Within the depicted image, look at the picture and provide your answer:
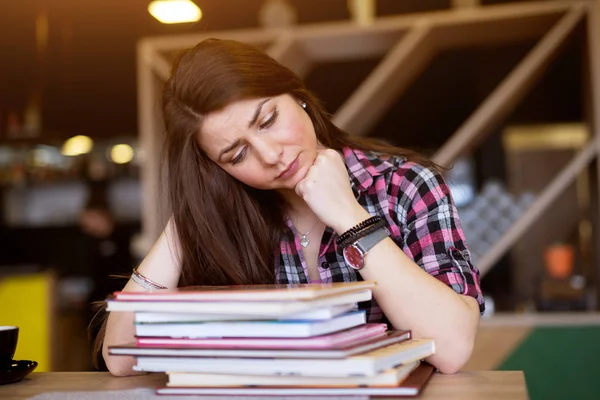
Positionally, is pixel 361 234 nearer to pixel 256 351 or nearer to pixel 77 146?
pixel 256 351

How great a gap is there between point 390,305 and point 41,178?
25.9ft

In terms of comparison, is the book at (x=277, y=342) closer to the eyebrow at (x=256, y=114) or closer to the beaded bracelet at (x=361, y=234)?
the beaded bracelet at (x=361, y=234)

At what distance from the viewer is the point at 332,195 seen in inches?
43.6

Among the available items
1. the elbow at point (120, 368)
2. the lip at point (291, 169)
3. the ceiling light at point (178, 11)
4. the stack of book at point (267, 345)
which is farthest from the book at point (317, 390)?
the ceiling light at point (178, 11)

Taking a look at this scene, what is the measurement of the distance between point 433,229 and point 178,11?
265cm

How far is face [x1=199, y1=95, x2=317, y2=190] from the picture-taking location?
122 centimetres

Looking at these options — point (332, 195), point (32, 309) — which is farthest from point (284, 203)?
point (32, 309)

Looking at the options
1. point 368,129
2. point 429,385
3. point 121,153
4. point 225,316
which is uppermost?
point 121,153

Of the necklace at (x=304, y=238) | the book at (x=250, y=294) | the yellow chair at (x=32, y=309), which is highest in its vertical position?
the necklace at (x=304, y=238)

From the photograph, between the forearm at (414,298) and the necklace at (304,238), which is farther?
the necklace at (304,238)

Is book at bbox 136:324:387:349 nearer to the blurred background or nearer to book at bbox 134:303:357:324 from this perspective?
book at bbox 134:303:357:324

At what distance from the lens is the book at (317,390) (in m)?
Result: 0.79

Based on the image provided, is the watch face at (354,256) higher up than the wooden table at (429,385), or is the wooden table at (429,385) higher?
the watch face at (354,256)

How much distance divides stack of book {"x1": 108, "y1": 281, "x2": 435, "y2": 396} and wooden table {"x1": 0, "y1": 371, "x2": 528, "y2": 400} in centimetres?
4
